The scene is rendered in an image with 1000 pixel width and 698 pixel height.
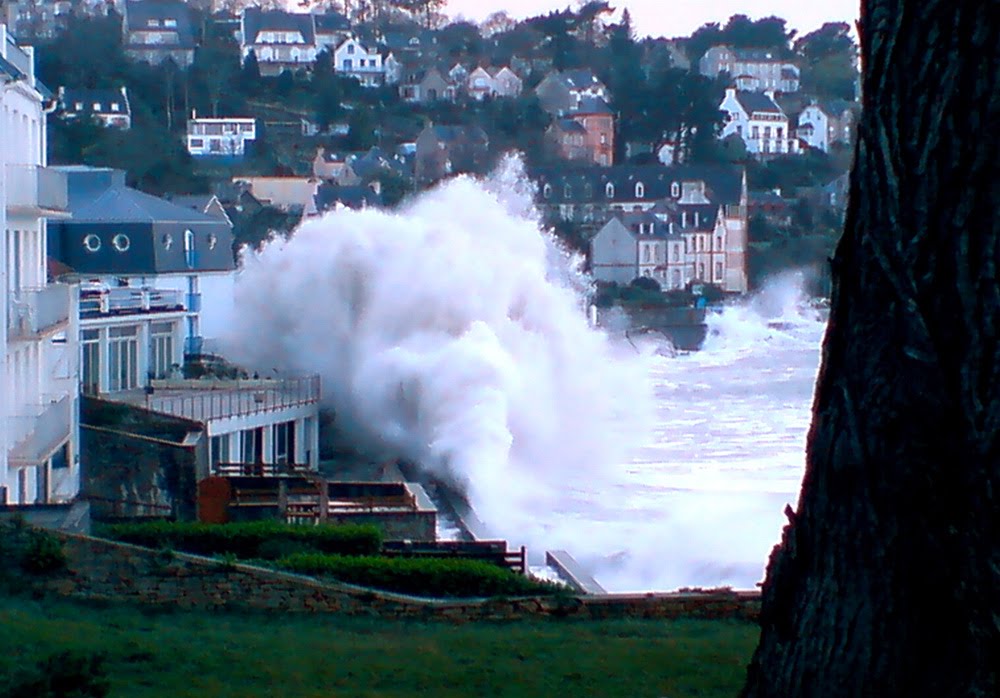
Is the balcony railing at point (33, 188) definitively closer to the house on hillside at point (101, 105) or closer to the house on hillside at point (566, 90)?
Answer: the house on hillside at point (101, 105)

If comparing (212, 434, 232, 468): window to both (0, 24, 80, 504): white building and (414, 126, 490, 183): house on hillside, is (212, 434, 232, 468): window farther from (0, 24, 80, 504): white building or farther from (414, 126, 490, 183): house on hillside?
(414, 126, 490, 183): house on hillside

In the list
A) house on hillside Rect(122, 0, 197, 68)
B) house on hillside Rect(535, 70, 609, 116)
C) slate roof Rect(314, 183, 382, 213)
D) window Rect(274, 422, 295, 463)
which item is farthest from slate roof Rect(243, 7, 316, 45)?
window Rect(274, 422, 295, 463)

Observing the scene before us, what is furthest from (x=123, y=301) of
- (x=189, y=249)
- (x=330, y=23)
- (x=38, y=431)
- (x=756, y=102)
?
(x=330, y=23)

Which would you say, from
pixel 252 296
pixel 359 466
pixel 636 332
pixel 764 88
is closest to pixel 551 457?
pixel 359 466

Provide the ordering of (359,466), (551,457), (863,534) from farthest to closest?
(551,457), (359,466), (863,534)

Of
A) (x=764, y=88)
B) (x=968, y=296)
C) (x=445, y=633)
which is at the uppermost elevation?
(x=764, y=88)

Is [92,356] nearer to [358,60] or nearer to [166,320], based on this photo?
[166,320]

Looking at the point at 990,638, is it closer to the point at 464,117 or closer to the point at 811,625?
the point at 811,625
